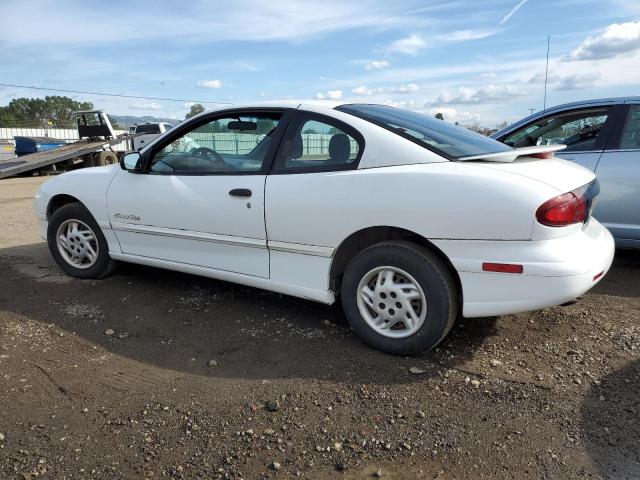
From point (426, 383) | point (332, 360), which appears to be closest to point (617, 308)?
point (426, 383)

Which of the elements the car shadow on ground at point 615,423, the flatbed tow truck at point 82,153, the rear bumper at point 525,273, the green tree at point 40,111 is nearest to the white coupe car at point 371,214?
the rear bumper at point 525,273

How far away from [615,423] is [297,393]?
5.29 feet

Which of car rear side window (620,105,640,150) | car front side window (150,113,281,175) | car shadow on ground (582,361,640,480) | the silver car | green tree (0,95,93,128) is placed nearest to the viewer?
car shadow on ground (582,361,640,480)

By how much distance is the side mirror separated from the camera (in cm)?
418

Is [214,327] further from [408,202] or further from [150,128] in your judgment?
[150,128]

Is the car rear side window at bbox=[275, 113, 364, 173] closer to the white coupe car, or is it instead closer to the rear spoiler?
the white coupe car

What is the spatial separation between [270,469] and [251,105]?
2.53 m

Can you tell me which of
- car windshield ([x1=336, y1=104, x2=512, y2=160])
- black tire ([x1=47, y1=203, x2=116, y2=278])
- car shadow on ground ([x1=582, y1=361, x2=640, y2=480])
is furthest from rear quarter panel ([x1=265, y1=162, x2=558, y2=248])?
black tire ([x1=47, y1=203, x2=116, y2=278])

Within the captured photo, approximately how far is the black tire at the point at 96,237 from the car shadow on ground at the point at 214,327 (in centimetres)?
10

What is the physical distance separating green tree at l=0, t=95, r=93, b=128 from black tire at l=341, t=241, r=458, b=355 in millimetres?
64715

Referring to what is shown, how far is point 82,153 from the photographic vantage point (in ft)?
60.2

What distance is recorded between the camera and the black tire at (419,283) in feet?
9.73

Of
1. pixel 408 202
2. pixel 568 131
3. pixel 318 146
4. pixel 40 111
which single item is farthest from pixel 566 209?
pixel 40 111

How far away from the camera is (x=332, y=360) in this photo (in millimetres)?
3205
